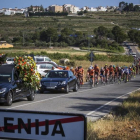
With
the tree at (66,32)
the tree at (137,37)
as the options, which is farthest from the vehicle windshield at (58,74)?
the tree at (137,37)

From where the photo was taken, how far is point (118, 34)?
9506 cm

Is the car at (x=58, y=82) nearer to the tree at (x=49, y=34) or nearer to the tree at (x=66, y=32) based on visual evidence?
the tree at (x=49, y=34)

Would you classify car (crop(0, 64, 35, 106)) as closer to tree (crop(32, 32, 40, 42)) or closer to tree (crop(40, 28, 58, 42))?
tree (crop(32, 32, 40, 42))

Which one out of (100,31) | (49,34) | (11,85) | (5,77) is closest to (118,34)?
(100,31)

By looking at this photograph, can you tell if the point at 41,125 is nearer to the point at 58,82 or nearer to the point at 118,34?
the point at 58,82

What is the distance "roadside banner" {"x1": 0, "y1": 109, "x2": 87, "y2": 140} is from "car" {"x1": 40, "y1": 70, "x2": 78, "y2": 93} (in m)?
17.9

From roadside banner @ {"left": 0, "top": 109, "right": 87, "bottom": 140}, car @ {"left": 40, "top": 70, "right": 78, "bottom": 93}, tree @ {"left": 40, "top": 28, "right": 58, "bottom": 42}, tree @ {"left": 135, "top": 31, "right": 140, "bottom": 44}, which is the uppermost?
roadside banner @ {"left": 0, "top": 109, "right": 87, "bottom": 140}

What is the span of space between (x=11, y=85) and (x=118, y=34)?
8166cm

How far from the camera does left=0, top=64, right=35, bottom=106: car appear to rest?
1468cm

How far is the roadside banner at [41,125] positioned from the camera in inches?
116

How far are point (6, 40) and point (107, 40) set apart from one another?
92.7 feet

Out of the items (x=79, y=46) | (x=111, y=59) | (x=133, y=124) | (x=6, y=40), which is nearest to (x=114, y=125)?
(x=133, y=124)

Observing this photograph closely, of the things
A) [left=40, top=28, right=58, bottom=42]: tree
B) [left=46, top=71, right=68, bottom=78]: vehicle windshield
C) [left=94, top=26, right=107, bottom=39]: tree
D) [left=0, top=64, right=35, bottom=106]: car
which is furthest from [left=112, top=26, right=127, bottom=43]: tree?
[left=0, top=64, right=35, bottom=106]: car

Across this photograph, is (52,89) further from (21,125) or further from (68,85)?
(21,125)
